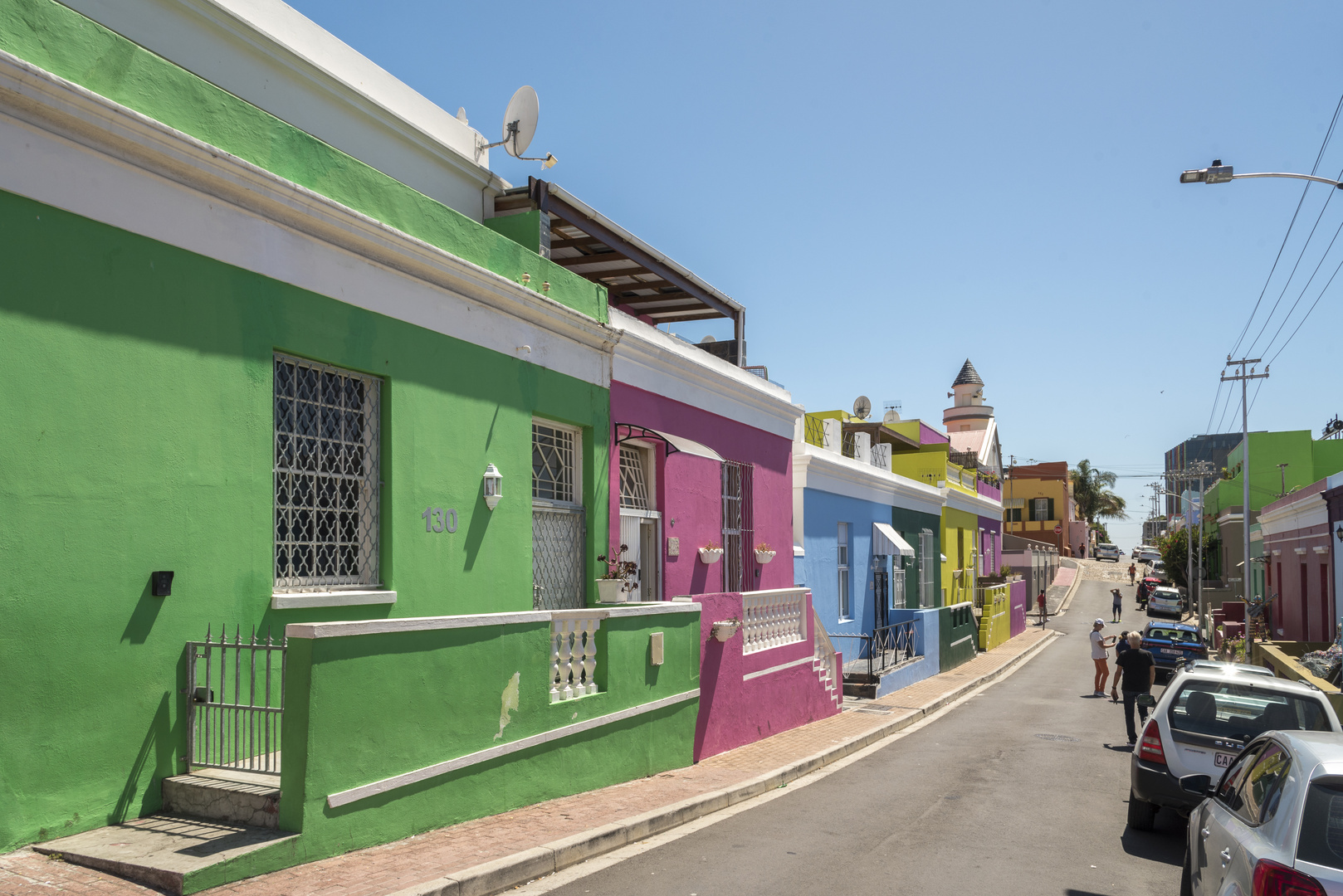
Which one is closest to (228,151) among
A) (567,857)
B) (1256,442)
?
(567,857)

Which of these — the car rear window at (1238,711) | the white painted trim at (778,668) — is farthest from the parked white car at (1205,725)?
the white painted trim at (778,668)

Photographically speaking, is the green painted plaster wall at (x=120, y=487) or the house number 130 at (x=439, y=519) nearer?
the green painted plaster wall at (x=120, y=487)

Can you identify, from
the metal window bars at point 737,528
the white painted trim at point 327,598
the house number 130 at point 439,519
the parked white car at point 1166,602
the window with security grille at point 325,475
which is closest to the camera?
the white painted trim at point 327,598

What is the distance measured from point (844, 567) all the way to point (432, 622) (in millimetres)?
16778

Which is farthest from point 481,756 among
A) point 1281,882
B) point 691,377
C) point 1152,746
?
point 691,377

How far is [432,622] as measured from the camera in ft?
24.9

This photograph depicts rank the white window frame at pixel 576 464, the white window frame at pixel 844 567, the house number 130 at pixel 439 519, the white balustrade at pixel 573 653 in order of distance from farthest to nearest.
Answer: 1. the white window frame at pixel 844 567
2. the white window frame at pixel 576 464
3. the white balustrade at pixel 573 653
4. the house number 130 at pixel 439 519

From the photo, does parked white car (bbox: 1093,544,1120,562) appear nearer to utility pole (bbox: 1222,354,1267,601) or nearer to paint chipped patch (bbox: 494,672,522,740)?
utility pole (bbox: 1222,354,1267,601)

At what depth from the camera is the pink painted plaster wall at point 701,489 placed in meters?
13.4

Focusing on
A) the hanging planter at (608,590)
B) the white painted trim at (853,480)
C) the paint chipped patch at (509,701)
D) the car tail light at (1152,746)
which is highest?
the white painted trim at (853,480)

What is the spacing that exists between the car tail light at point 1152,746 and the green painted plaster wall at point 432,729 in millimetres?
4859

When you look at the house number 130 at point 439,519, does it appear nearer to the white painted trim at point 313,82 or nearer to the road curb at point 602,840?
the road curb at point 602,840

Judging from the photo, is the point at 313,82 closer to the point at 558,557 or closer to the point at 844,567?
the point at 558,557

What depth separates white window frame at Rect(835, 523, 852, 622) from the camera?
22.8 metres
